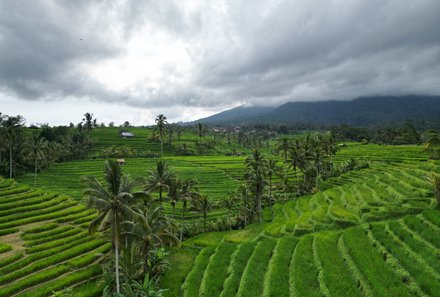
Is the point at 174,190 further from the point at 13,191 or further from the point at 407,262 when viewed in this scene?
the point at 13,191

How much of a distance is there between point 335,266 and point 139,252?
21258mm

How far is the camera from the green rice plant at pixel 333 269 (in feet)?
83.4

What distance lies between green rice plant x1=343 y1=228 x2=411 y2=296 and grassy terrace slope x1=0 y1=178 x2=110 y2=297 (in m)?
28.8

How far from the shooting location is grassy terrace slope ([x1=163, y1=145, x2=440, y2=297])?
25.9 meters

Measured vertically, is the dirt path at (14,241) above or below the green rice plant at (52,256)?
above

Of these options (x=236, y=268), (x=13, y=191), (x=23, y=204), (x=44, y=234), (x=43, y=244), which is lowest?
(x=43, y=244)

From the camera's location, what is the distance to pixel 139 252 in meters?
37.1

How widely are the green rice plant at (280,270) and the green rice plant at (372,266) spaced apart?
6.05m

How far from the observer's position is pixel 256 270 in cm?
3225

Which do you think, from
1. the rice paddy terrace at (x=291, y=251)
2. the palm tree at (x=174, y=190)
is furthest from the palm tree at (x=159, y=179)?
the rice paddy terrace at (x=291, y=251)

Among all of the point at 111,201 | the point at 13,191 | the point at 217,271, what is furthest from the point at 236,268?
the point at 13,191

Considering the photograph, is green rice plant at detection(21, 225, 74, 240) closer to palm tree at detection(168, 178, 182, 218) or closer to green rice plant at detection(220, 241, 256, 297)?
palm tree at detection(168, 178, 182, 218)

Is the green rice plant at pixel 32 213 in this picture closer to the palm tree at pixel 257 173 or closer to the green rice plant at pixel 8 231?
the green rice plant at pixel 8 231

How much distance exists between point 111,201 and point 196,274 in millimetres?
13671
